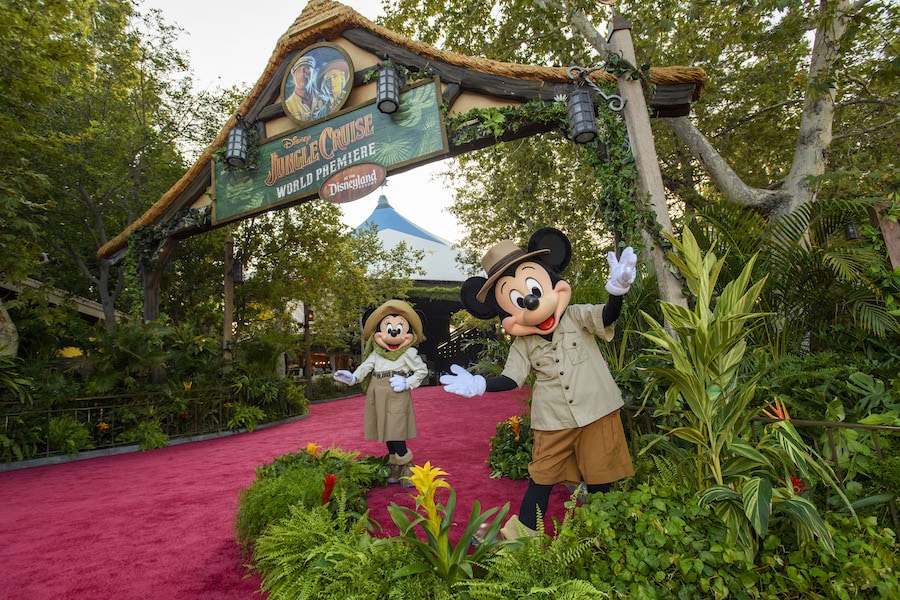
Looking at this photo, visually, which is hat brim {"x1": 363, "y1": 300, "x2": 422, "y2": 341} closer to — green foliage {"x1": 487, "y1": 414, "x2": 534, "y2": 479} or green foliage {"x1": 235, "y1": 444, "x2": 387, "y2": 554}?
green foliage {"x1": 235, "y1": 444, "x2": 387, "y2": 554}

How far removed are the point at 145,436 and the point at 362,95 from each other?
5682 mm

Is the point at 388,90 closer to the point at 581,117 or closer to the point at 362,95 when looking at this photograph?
the point at 362,95

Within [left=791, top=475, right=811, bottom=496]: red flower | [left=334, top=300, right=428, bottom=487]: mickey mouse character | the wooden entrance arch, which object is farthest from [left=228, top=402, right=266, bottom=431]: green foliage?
[left=791, top=475, right=811, bottom=496]: red flower

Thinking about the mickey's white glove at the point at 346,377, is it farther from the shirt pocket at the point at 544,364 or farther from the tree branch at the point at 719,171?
the tree branch at the point at 719,171

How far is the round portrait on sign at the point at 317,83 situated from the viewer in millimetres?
5652

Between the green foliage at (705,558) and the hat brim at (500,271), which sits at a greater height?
the hat brim at (500,271)

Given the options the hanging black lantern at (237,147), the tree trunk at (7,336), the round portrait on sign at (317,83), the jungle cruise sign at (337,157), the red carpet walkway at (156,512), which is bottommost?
the red carpet walkway at (156,512)

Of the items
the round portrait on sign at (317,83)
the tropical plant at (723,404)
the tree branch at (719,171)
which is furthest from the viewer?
the tree branch at (719,171)

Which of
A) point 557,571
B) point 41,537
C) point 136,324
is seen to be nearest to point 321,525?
point 557,571

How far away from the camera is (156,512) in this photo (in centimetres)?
359

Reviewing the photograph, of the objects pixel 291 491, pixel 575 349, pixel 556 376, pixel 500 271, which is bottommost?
pixel 291 491

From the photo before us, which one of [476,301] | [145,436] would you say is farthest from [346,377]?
[145,436]

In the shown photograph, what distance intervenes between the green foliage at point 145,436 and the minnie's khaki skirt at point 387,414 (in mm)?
4573

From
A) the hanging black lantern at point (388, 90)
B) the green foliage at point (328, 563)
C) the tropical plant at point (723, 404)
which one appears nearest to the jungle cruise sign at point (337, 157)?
the hanging black lantern at point (388, 90)
